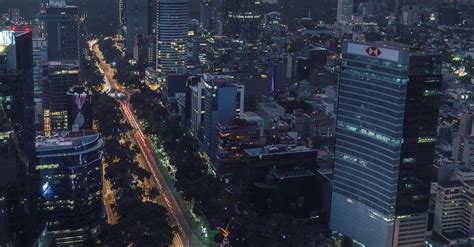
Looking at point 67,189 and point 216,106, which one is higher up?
point 216,106

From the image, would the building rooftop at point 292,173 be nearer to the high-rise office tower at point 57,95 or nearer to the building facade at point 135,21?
the high-rise office tower at point 57,95

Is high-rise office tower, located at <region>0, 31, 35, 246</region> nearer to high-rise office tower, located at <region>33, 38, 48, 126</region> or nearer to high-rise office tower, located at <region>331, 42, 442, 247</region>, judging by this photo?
high-rise office tower, located at <region>331, 42, 442, 247</region>

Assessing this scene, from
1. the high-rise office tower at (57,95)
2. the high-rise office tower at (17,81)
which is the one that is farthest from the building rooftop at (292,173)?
the high-rise office tower at (57,95)

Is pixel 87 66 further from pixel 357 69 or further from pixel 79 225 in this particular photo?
pixel 357 69

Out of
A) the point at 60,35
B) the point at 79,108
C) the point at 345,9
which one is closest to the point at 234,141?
the point at 79,108

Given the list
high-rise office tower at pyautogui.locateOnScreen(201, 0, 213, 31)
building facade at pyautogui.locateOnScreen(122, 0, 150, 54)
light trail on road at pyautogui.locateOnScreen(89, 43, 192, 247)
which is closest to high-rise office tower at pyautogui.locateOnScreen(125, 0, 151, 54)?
building facade at pyautogui.locateOnScreen(122, 0, 150, 54)

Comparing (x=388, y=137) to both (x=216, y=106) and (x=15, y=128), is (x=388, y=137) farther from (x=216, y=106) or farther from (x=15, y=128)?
(x=216, y=106)

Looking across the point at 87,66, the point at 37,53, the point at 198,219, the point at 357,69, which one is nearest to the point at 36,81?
the point at 37,53
